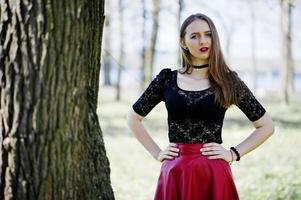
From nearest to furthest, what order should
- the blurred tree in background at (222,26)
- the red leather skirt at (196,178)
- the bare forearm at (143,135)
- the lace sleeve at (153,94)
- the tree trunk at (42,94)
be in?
the tree trunk at (42,94)
the red leather skirt at (196,178)
the lace sleeve at (153,94)
the bare forearm at (143,135)
the blurred tree in background at (222,26)

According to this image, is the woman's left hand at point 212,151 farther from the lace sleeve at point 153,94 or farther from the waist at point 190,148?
the lace sleeve at point 153,94

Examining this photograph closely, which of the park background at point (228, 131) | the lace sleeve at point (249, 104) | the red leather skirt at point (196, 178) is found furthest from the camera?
the park background at point (228, 131)

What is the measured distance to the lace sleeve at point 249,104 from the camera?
3445mm

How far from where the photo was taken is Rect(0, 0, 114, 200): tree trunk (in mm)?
2676

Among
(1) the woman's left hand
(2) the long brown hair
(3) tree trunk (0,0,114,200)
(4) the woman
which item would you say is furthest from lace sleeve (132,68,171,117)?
(3) tree trunk (0,0,114,200)

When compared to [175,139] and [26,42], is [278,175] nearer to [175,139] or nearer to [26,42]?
[175,139]

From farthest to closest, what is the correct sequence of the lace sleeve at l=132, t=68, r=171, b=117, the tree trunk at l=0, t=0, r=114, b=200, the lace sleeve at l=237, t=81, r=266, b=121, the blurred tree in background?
the blurred tree in background, the lace sleeve at l=132, t=68, r=171, b=117, the lace sleeve at l=237, t=81, r=266, b=121, the tree trunk at l=0, t=0, r=114, b=200

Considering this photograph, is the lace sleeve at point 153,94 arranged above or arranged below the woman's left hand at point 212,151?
above

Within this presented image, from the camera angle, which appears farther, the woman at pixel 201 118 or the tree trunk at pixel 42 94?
the woman at pixel 201 118

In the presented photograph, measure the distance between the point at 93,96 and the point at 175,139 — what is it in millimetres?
714

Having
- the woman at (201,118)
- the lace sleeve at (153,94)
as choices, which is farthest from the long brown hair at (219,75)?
the lace sleeve at (153,94)

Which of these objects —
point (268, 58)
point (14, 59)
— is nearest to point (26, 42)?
point (14, 59)

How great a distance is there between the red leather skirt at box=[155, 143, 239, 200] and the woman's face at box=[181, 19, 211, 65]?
23.7 inches

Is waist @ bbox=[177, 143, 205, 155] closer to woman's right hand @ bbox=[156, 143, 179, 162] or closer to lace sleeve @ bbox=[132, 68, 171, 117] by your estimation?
woman's right hand @ bbox=[156, 143, 179, 162]
